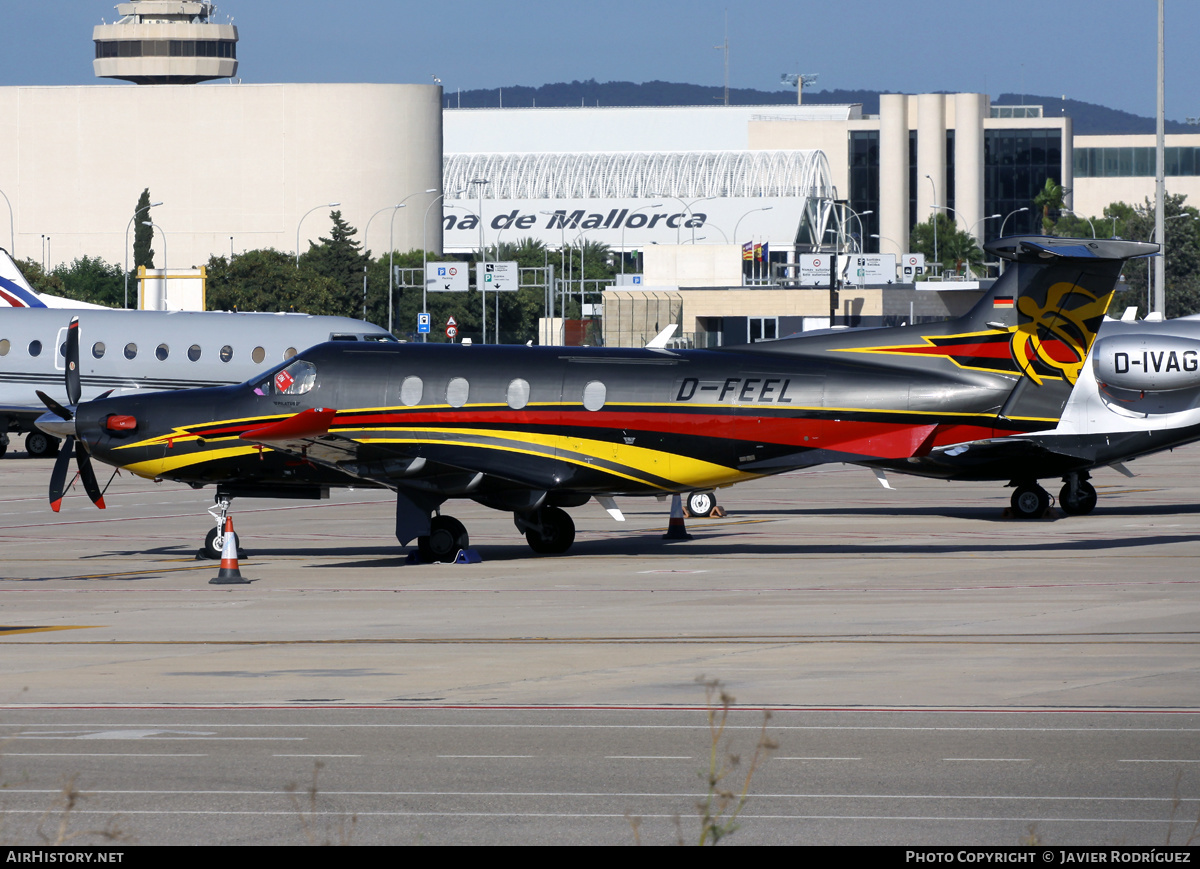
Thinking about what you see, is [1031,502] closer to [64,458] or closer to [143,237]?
[64,458]

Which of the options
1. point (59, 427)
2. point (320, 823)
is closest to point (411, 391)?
point (59, 427)

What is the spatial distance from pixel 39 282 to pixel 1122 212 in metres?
111

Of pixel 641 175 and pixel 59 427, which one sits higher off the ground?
pixel 641 175

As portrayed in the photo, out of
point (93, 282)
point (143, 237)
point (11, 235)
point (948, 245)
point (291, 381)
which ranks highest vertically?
point (11, 235)

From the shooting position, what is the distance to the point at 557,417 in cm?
2241

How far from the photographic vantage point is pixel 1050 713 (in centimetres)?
1159

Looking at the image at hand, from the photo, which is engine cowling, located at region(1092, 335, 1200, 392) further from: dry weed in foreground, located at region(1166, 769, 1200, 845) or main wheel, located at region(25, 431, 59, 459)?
main wheel, located at region(25, 431, 59, 459)

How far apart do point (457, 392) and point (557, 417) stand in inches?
57.6

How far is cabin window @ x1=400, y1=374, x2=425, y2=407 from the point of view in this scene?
888 inches

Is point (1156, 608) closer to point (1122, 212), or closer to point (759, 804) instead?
point (759, 804)

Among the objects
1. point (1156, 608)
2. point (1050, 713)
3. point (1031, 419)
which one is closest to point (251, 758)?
point (1050, 713)

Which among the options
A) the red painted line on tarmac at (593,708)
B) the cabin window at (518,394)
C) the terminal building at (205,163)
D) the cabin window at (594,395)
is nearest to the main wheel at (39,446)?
the cabin window at (518,394)

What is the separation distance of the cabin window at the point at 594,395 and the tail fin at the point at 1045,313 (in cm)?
559

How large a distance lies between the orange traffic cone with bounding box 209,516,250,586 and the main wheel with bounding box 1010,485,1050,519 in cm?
1459
